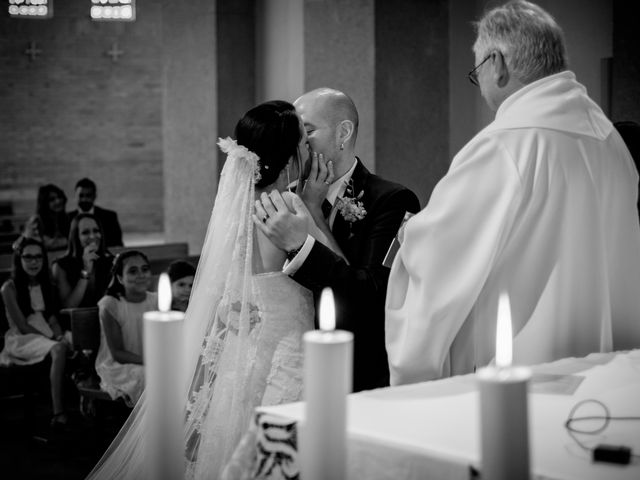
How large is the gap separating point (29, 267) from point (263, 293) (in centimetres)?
418

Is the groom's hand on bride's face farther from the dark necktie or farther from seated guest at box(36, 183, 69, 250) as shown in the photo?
seated guest at box(36, 183, 69, 250)

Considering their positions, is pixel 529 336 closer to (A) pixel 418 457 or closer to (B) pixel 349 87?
(A) pixel 418 457

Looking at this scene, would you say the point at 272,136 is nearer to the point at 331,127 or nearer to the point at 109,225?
the point at 331,127

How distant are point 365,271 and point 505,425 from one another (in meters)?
2.29

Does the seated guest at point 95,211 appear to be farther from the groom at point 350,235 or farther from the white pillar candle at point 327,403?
the white pillar candle at point 327,403

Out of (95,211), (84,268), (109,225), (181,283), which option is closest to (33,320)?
(84,268)

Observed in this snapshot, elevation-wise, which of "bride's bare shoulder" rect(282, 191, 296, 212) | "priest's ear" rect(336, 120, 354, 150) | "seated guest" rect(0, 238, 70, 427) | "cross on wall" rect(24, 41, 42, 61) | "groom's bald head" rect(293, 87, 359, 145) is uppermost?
"cross on wall" rect(24, 41, 42, 61)

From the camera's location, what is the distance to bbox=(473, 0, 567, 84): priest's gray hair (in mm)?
2723

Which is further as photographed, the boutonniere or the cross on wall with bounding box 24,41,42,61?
the cross on wall with bounding box 24,41,42,61

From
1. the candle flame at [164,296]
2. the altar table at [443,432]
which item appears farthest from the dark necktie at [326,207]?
the candle flame at [164,296]

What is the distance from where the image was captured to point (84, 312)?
6590mm

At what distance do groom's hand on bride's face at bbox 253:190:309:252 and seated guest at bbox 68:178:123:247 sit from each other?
6568 millimetres

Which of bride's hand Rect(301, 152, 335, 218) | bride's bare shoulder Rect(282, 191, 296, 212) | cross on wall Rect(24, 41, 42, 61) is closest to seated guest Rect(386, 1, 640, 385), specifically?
bride's bare shoulder Rect(282, 191, 296, 212)

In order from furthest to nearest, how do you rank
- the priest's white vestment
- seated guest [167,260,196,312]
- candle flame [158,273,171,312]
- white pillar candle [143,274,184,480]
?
seated guest [167,260,196,312] < the priest's white vestment < candle flame [158,273,171,312] < white pillar candle [143,274,184,480]
